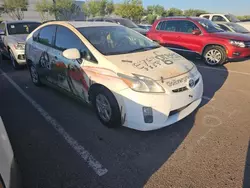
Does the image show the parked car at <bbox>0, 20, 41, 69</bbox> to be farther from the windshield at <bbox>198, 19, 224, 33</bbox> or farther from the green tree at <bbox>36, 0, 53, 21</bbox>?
the green tree at <bbox>36, 0, 53, 21</bbox>

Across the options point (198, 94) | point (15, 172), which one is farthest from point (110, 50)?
point (15, 172)

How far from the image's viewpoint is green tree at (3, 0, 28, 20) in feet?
111

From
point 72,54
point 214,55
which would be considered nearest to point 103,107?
point 72,54

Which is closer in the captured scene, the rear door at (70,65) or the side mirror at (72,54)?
the side mirror at (72,54)

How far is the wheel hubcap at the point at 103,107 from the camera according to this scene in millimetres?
3102

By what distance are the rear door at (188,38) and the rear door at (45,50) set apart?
17.2ft

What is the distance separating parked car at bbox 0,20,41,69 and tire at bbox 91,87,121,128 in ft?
15.4

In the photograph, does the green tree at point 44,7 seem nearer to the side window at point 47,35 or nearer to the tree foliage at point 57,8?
the tree foliage at point 57,8

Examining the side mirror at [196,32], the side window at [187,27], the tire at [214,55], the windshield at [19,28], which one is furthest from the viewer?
the side window at [187,27]

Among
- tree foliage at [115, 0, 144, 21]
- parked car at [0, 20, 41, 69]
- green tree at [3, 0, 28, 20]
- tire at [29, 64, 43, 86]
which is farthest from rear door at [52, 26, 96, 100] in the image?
green tree at [3, 0, 28, 20]

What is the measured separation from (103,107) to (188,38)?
5.82 m

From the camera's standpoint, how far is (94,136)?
311cm

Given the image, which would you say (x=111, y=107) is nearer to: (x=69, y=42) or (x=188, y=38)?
(x=69, y=42)

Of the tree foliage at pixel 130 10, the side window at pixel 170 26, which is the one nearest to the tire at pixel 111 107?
the side window at pixel 170 26
